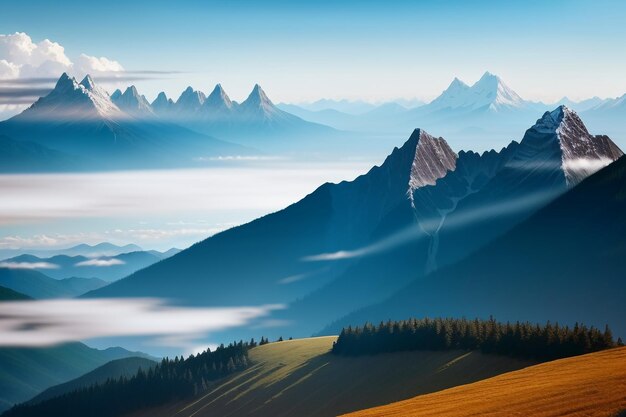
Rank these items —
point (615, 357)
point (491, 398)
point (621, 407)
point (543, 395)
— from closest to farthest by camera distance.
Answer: point (621, 407) → point (543, 395) → point (491, 398) → point (615, 357)

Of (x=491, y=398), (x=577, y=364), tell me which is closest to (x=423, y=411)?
(x=491, y=398)

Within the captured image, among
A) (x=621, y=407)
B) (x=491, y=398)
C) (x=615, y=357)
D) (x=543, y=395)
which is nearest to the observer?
(x=621, y=407)

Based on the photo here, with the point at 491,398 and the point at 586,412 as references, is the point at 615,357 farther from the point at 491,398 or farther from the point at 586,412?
the point at 586,412

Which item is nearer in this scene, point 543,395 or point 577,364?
point 543,395

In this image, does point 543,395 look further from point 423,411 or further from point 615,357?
point 615,357

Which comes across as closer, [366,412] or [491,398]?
[491,398]

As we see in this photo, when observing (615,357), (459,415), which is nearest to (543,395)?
(459,415)
